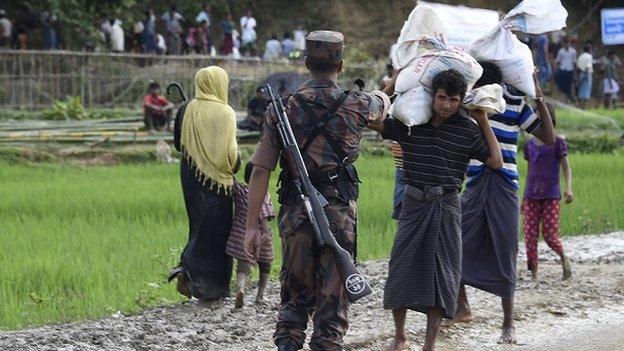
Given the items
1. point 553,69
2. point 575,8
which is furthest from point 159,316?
point 575,8

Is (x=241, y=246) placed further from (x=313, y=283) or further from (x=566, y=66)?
(x=566, y=66)

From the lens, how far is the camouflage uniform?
20.3 ft

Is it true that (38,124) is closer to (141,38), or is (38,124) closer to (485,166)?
(141,38)

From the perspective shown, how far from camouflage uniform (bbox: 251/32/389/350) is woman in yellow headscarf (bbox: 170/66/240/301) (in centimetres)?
240

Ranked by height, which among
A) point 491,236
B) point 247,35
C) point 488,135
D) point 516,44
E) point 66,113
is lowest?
point 66,113

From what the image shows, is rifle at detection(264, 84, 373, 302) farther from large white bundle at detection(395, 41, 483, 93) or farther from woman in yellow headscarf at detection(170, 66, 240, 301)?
woman in yellow headscarf at detection(170, 66, 240, 301)

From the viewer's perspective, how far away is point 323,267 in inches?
Result: 243

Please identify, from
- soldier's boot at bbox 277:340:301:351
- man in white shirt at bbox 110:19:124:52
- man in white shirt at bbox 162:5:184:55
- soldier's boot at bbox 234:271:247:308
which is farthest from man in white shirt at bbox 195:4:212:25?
soldier's boot at bbox 277:340:301:351

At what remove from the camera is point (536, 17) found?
7426 mm

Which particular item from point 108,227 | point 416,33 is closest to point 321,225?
point 416,33

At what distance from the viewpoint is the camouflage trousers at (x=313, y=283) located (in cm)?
618

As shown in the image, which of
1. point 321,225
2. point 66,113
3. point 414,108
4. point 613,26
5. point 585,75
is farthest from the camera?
point 585,75

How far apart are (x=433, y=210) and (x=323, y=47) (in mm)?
1116

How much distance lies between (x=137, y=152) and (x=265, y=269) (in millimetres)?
13154
